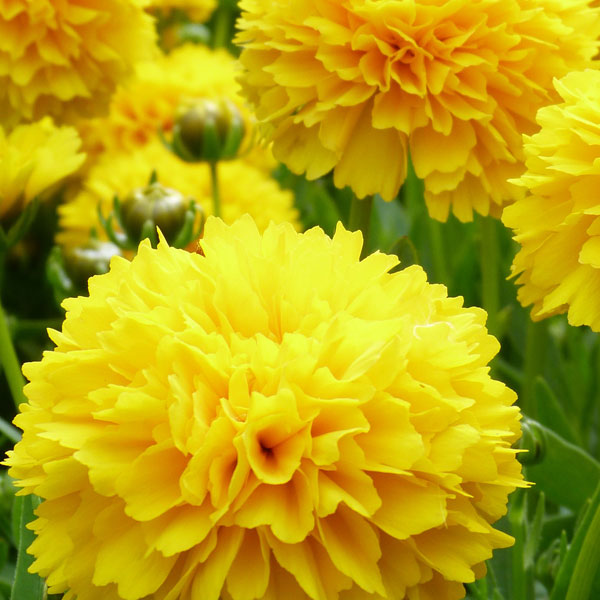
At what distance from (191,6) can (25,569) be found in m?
1.26

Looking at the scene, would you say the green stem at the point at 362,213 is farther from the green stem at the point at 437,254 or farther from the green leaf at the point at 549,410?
the green stem at the point at 437,254

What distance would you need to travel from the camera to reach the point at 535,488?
979 millimetres

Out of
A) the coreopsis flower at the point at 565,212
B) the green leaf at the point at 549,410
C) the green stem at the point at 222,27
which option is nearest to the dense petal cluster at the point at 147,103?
the green stem at the point at 222,27

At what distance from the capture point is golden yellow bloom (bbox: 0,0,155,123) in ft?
3.39

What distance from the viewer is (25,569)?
714mm

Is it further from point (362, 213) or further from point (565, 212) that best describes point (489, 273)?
point (565, 212)

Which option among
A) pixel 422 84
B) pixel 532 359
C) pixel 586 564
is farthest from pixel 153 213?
pixel 586 564

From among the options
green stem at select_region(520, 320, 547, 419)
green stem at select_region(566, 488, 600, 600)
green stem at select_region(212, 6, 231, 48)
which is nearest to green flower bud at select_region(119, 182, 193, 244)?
green stem at select_region(520, 320, 547, 419)

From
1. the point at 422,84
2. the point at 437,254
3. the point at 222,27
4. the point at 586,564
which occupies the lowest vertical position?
the point at 222,27

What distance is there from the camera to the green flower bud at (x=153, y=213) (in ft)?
3.27

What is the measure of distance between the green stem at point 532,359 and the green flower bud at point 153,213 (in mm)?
373

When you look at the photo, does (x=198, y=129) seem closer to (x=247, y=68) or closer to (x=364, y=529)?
(x=247, y=68)

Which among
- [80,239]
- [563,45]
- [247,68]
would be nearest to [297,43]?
[247,68]

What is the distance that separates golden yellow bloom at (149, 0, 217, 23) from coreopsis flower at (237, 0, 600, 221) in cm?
91
